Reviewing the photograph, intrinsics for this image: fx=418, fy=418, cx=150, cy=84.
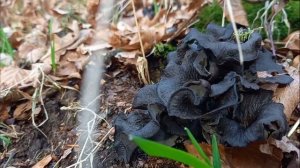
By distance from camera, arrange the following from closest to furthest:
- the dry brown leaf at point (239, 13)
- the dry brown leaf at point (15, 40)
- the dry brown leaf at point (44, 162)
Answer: the dry brown leaf at point (44, 162), the dry brown leaf at point (239, 13), the dry brown leaf at point (15, 40)

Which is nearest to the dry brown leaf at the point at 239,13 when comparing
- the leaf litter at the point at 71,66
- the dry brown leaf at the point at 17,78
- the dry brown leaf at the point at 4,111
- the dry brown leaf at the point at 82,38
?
the leaf litter at the point at 71,66

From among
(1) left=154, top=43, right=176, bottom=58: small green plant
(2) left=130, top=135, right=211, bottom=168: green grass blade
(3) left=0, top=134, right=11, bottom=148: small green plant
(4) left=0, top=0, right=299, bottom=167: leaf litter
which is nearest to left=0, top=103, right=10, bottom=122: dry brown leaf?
(4) left=0, top=0, right=299, bottom=167: leaf litter

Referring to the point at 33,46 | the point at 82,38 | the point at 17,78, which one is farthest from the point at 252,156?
the point at 33,46

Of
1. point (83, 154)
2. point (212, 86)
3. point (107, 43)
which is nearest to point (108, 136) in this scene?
point (83, 154)

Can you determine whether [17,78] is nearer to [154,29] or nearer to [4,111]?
[4,111]

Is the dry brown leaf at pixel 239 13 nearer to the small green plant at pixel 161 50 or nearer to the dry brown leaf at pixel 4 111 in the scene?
the small green plant at pixel 161 50
